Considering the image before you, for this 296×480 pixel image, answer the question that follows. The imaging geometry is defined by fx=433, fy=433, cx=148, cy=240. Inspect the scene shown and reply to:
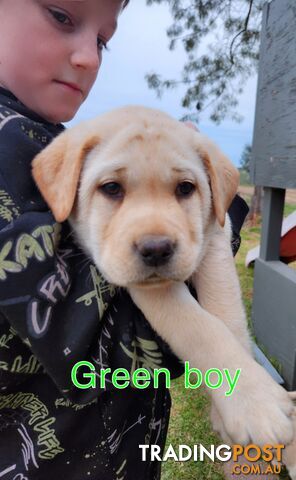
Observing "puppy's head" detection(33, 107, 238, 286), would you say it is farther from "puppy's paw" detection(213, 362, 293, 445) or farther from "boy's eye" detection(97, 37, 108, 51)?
"puppy's paw" detection(213, 362, 293, 445)

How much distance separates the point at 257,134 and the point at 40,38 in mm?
3109

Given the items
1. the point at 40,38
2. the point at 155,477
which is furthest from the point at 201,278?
the point at 40,38

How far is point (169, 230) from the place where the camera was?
128cm

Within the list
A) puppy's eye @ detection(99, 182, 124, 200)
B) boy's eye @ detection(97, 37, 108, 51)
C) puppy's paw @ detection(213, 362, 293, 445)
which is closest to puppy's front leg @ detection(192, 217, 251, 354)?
puppy's paw @ detection(213, 362, 293, 445)

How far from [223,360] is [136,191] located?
0.57 m

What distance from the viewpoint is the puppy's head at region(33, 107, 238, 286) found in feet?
4.12

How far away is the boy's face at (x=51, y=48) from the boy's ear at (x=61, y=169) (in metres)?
0.14

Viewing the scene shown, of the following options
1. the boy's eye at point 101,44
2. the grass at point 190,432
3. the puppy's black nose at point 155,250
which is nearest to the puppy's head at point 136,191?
the puppy's black nose at point 155,250

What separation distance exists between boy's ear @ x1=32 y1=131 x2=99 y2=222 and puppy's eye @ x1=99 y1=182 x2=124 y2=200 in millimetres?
92

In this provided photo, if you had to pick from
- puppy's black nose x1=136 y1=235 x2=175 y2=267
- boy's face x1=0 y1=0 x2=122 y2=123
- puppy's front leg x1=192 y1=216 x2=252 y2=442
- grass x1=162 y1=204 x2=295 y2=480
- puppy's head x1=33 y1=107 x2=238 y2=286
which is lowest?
grass x1=162 y1=204 x2=295 y2=480

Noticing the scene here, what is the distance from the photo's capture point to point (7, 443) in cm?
125

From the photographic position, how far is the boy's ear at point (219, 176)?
1.54m

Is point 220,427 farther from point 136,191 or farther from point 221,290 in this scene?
point 136,191

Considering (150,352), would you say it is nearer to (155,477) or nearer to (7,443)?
(7,443)
